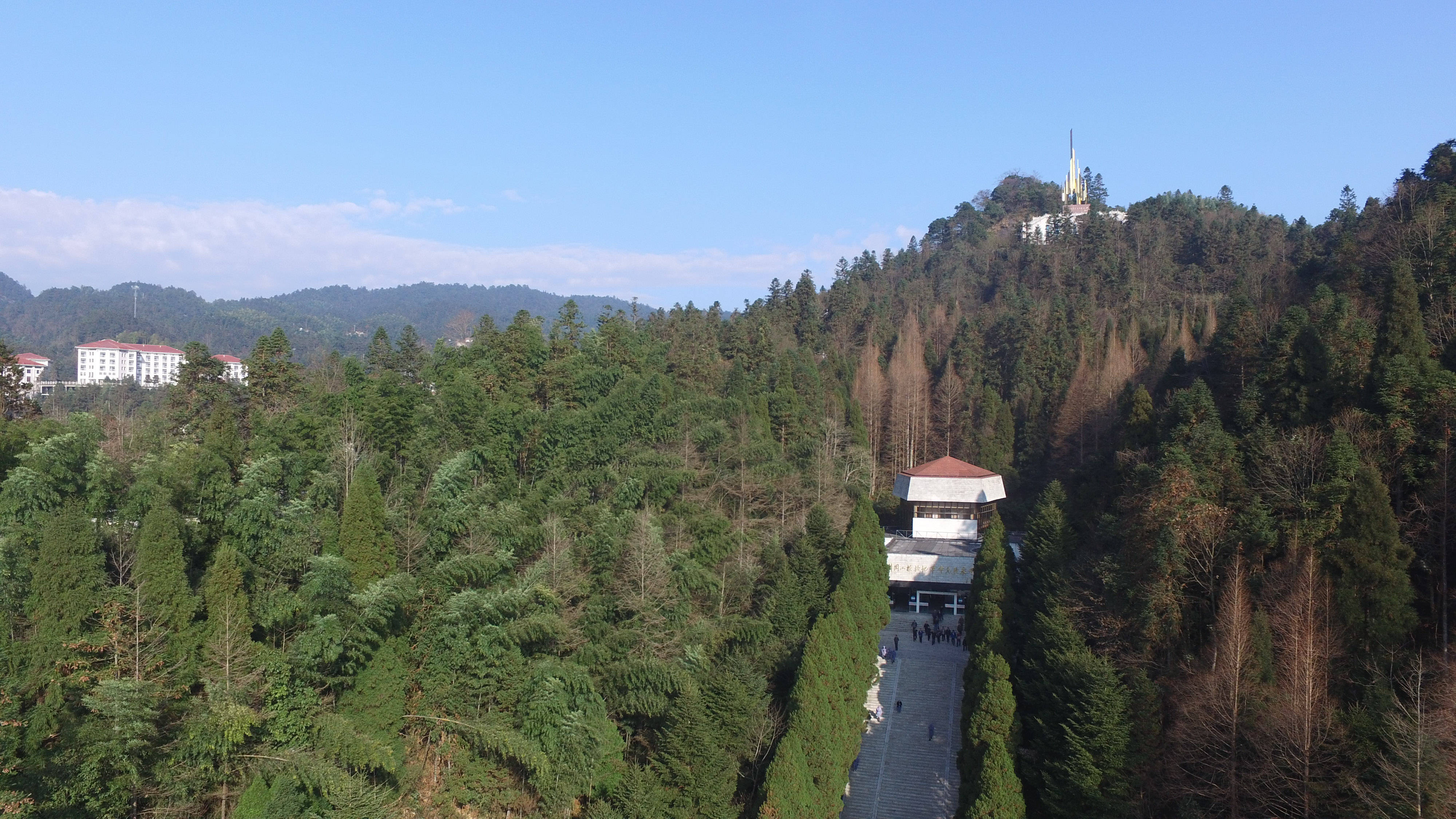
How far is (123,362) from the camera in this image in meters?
87.8

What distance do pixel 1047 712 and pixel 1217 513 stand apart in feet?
16.2

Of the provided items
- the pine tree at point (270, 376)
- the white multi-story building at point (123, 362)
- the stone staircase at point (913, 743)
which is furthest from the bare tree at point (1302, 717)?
the white multi-story building at point (123, 362)

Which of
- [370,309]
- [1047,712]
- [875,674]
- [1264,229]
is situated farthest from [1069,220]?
[370,309]

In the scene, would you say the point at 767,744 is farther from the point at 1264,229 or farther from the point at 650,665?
the point at 1264,229

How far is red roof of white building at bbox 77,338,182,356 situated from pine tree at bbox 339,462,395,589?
7648cm

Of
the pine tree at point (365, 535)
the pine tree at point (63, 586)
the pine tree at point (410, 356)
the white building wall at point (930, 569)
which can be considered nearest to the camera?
the pine tree at point (63, 586)

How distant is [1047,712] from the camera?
1709 cm

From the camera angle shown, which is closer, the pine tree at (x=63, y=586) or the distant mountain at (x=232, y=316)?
the pine tree at (x=63, y=586)

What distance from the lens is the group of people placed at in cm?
2684

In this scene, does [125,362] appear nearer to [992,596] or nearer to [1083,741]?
[992,596]

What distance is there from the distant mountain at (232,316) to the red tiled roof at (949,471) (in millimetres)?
40335

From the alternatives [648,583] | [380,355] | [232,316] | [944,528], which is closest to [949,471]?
[944,528]

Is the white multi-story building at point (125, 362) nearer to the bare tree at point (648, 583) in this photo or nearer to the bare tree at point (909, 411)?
the bare tree at point (909, 411)

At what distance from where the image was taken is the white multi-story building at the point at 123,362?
85.4 m
